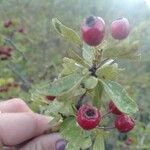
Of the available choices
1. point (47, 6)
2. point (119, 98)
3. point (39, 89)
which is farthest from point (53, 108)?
point (47, 6)

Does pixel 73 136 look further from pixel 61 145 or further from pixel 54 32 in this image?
pixel 54 32

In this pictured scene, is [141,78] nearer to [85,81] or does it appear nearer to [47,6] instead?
[47,6]

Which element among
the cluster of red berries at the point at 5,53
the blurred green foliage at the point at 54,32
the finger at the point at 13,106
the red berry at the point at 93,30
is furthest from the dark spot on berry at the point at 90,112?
the blurred green foliage at the point at 54,32

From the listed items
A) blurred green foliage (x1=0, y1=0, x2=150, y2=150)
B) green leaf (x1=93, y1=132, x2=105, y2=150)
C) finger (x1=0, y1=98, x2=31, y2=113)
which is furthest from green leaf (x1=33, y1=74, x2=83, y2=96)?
blurred green foliage (x1=0, y1=0, x2=150, y2=150)

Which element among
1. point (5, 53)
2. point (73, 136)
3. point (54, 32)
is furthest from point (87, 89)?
point (54, 32)

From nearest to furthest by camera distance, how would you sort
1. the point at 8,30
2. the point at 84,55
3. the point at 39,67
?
the point at 84,55 → the point at 8,30 → the point at 39,67

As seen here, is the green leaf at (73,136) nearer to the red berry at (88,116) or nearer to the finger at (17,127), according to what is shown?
the red berry at (88,116)
